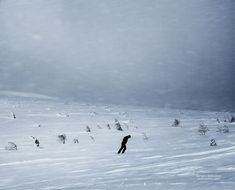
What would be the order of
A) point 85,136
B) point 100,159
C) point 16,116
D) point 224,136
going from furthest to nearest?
1. point 16,116
2. point 85,136
3. point 224,136
4. point 100,159

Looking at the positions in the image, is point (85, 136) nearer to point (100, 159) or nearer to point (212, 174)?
point (100, 159)

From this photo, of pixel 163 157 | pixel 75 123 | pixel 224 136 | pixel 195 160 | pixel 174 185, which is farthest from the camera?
pixel 75 123

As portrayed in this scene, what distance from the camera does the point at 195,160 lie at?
17.5 feet

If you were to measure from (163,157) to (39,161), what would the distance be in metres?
1.70

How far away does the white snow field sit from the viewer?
4.19 metres

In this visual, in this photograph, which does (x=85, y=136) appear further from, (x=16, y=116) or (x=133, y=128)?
(x=16, y=116)

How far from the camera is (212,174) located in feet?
13.8

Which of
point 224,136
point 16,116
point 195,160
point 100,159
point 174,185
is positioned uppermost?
point 16,116

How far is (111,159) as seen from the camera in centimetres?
629

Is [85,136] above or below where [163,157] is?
above

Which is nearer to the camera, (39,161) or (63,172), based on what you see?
(63,172)

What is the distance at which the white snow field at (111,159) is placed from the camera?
13.8ft

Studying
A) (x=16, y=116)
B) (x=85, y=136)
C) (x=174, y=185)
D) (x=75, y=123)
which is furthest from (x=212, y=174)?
(x=16, y=116)

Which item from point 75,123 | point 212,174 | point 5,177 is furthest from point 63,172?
point 75,123
